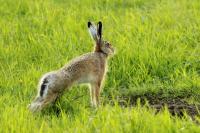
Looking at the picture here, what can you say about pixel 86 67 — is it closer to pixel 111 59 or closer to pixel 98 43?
pixel 98 43

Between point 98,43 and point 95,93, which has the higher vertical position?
point 98,43

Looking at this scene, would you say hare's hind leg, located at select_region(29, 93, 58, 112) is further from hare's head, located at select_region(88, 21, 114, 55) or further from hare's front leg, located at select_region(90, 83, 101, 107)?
hare's head, located at select_region(88, 21, 114, 55)

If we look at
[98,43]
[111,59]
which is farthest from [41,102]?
[111,59]

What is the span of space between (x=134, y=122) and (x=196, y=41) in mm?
3201

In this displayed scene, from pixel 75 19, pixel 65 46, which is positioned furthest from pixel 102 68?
pixel 75 19

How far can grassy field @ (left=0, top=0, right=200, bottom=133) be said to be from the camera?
5.68m

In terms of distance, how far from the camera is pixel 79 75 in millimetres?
6543

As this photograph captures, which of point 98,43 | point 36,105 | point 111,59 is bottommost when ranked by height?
point 36,105

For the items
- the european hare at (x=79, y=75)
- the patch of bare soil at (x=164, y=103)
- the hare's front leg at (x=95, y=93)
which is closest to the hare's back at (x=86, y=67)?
the european hare at (x=79, y=75)

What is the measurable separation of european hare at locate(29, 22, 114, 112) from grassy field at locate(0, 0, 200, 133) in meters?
0.18

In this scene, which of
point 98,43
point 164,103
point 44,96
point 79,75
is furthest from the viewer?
point 98,43

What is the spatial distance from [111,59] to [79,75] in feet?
4.56

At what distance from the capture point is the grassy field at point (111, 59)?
224 inches

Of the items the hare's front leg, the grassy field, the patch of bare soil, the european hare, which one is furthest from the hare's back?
the patch of bare soil
